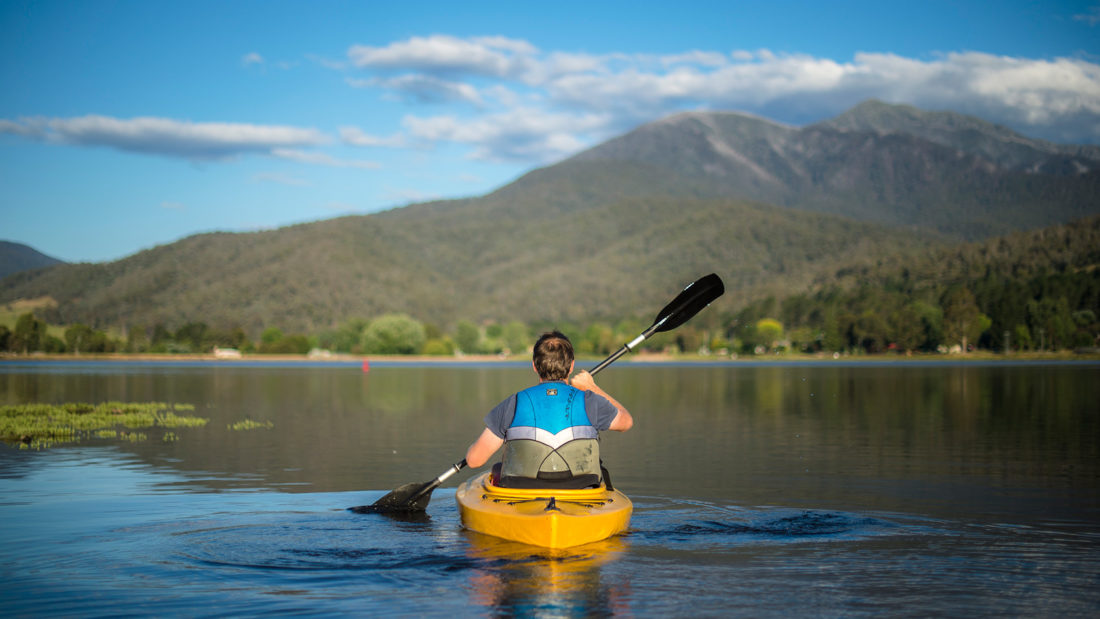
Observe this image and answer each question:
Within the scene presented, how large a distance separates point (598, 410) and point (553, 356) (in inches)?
34.5

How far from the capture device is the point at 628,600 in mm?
9109

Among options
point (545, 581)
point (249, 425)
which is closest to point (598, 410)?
point (545, 581)

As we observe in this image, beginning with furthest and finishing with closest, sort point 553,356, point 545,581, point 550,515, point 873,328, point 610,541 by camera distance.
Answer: point 873,328
point 610,541
point 553,356
point 550,515
point 545,581

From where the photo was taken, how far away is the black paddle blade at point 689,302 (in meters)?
16.1

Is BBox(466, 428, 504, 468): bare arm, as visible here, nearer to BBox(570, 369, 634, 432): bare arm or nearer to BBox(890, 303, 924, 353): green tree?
BBox(570, 369, 634, 432): bare arm

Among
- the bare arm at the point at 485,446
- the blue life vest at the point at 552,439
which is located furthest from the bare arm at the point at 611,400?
the bare arm at the point at 485,446

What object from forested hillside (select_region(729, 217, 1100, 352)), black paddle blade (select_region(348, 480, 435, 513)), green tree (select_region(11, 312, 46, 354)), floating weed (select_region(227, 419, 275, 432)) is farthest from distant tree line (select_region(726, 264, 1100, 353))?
green tree (select_region(11, 312, 46, 354))

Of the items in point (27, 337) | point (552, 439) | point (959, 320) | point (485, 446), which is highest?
point (959, 320)

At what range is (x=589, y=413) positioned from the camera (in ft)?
35.8

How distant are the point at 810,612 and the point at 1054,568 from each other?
12.6ft

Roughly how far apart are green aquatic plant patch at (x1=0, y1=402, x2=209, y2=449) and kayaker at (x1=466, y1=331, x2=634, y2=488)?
60.4 feet

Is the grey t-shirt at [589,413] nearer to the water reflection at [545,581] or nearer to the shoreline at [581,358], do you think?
the water reflection at [545,581]

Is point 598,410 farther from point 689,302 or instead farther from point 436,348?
point 436,348

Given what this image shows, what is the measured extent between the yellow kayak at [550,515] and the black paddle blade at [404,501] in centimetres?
278
